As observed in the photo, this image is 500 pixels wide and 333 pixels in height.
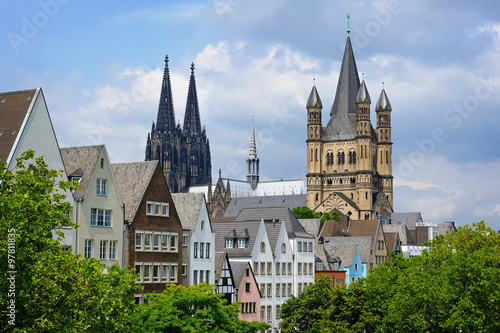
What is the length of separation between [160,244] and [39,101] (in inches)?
656

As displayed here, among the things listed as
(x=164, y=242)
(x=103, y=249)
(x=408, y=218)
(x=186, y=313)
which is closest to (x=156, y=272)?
(x=164, y=242)

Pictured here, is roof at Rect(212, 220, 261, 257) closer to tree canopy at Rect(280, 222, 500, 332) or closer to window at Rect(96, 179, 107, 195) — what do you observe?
tree canopy at Rect(280, 222, 500, 332)

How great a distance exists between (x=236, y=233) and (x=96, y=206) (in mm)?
23139

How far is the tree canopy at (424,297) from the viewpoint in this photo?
2125 inches

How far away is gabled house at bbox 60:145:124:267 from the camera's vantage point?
5209 centimetres

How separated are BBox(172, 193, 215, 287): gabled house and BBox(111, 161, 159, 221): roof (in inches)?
259

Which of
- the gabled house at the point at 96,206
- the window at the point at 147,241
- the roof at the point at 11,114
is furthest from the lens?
the window at the point at 147,241

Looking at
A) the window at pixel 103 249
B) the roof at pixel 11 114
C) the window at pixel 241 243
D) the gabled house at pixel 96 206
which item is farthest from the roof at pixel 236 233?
the roof at pixel 11 114

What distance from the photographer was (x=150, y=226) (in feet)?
193

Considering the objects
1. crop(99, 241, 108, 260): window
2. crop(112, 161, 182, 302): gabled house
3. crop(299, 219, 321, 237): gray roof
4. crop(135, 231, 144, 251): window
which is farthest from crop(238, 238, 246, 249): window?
crop(299, 219, 321, 237): gray roof

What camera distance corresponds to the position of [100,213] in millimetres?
53938

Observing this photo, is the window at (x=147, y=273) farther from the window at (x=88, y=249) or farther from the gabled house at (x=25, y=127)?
the gabled house at (x=25, y=127)

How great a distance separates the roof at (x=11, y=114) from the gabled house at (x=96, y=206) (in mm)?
7142

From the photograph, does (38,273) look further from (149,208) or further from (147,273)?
(149,208)
